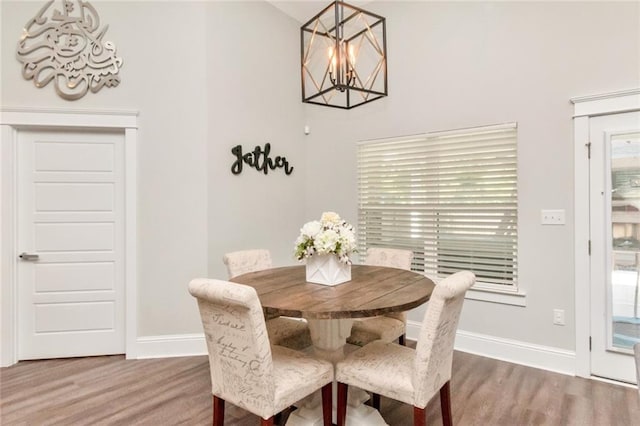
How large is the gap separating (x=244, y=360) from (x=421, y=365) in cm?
83

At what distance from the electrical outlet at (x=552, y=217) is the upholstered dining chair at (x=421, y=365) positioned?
1.58 m

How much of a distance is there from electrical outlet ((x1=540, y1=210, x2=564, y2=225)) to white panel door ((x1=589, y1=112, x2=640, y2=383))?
200mm

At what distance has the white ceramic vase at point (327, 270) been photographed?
2236 millimetres

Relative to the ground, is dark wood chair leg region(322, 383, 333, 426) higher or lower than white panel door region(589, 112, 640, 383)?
lower

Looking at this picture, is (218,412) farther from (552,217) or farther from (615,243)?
(615,243)

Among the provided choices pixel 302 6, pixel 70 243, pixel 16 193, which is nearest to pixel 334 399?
pixel 70 243

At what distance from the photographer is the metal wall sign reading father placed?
362 centimetres

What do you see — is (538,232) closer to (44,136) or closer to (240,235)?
(240,235)

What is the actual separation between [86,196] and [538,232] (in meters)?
3.92

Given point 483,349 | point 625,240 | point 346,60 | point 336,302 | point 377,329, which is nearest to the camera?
point 336,302

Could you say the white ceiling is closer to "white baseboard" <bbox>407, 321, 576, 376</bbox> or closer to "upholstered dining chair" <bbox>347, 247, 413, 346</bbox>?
"upholstered dining chair" <bbox>347, 247, 413, 346</bbox>

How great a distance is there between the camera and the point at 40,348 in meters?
3.26

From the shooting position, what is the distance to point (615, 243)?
278 centimetres

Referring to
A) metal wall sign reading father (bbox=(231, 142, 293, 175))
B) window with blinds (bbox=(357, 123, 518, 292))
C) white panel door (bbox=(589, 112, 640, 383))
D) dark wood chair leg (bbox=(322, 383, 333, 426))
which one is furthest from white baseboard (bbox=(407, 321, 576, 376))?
metal wall sign reading father (bbox=(231, 142, 293, 175))
